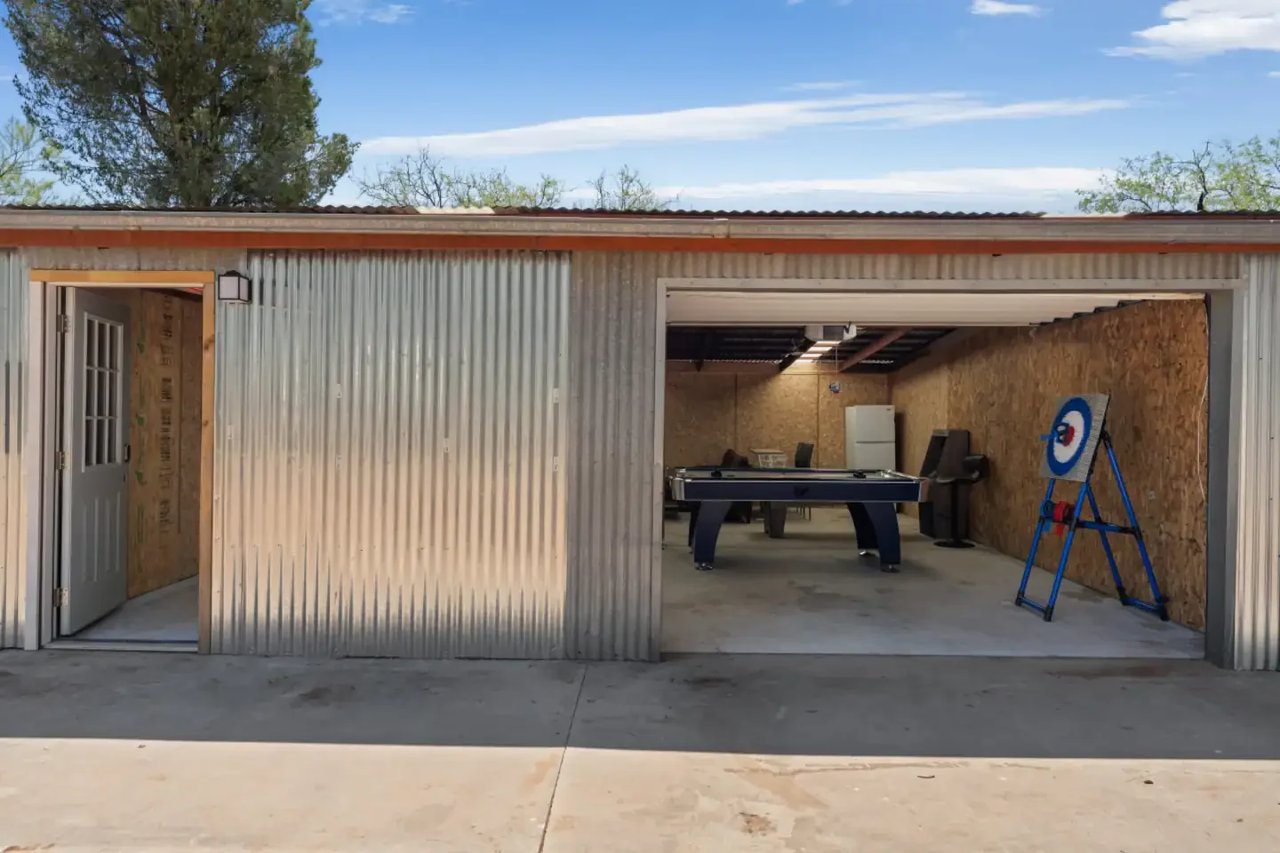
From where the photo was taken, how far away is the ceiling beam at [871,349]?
33.6ft

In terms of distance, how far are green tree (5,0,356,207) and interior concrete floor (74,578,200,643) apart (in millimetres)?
8672

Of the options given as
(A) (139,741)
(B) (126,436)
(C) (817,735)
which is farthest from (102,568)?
(C) (817,735)

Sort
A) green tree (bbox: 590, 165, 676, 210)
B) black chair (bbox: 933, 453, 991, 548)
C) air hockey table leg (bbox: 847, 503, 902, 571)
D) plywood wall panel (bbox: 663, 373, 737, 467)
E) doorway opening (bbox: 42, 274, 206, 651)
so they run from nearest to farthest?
doorway opening (bbox: 42, 274, 206, 651) < air hockey table leg (bbox: 847, 503, 902, 571) < black chair (bbox: 933, 453, 991, 548) < plywood wall panel (bbox: 663, 373, 737, 467) < green tree (bbox: 590, 165, 676, 210)

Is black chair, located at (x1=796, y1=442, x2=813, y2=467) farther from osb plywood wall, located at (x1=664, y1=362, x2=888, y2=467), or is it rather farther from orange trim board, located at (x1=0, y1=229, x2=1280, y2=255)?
orange trim board, located at (x1=0, y1=229, x2=1280, y2=255)

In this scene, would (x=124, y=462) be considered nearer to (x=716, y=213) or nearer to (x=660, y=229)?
(x=660, y=229)

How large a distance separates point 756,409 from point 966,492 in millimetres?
4867

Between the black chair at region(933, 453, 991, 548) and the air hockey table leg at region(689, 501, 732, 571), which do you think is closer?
the air hockey table leg at region(689, 501, 732, 571)

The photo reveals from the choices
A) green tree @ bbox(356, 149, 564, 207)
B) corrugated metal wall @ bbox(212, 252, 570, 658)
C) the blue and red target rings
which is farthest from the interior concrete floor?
green tree @ bbox(356, 149, 564, 207)

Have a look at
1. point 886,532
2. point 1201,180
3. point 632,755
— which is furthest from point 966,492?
point 1201,180

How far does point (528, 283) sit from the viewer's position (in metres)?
4.64

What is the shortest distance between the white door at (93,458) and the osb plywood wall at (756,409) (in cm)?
918

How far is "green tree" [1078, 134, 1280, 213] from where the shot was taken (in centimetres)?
2252

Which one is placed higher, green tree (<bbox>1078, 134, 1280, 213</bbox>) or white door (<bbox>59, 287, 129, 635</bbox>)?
green tree (<bbox>1078, 134, 1280, 213</bbox>)

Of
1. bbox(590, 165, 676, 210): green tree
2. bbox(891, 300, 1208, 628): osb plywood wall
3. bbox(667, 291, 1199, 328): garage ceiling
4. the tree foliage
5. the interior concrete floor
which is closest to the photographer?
the interior concrete floor
